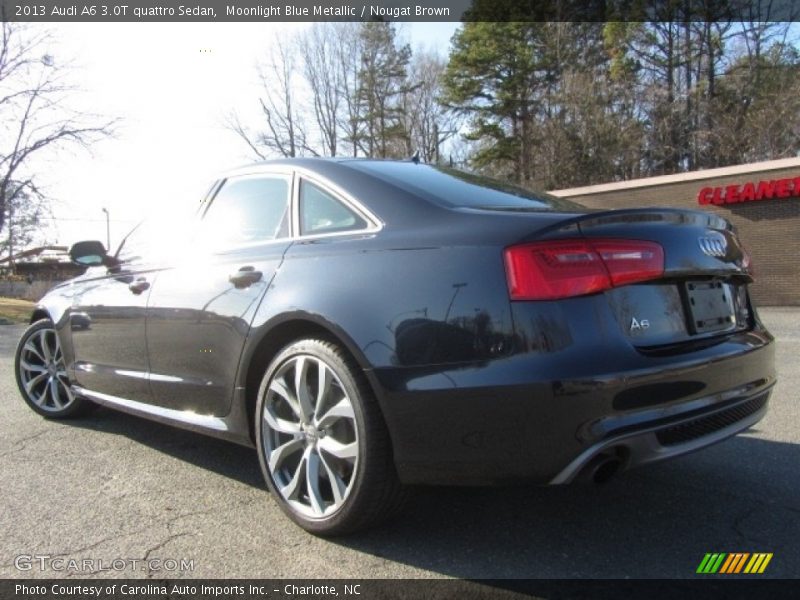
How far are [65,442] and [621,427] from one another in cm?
345

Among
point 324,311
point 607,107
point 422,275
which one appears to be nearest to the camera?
point 422,275

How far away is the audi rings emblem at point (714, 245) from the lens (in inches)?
101

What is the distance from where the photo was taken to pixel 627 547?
2.51 meters

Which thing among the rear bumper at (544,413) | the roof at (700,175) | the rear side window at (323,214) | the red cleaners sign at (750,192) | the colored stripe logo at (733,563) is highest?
the roof at (700,175)

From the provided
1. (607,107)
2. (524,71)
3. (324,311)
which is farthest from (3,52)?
(324,311)

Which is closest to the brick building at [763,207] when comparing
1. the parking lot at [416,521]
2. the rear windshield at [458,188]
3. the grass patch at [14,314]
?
the rear windshield at [458,188]

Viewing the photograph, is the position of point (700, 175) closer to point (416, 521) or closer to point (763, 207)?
point (763, 207)

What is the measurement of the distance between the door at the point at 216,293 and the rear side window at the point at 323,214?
110mm

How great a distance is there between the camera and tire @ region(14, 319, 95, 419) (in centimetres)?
459

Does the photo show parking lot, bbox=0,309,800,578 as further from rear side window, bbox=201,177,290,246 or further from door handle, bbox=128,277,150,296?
rear side window, bbox=201,177,290,246

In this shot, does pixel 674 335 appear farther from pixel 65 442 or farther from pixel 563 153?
pixel 563 153

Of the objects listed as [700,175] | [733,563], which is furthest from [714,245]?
[700,175]

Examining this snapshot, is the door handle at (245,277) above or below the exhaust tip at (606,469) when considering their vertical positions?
above

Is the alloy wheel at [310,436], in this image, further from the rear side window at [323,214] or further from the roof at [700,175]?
the roof at [700,175]
